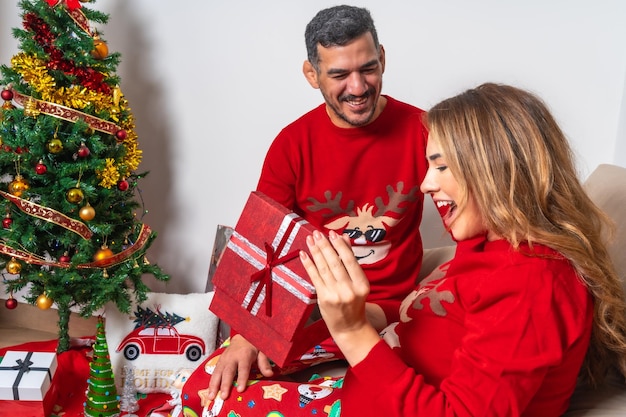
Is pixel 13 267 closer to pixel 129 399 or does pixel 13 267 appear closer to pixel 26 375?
pixel 26 375

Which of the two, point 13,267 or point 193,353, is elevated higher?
point 13,267

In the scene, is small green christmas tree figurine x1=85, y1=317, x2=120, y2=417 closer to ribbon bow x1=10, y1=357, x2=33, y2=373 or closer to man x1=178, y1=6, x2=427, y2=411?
ribbon bow x1=10, y1=357, x2=33, y2=373

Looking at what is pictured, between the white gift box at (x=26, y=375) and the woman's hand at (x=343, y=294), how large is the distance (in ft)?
4.59

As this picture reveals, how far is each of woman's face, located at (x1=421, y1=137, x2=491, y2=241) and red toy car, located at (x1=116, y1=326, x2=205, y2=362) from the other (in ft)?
4.65

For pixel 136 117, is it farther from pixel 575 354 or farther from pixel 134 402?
pixel 575 354

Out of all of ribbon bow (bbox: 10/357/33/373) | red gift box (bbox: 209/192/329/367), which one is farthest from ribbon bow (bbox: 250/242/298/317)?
ribbon bow (bbox: 10/357/33/373)

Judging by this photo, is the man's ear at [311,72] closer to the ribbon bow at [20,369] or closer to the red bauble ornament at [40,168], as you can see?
the red bauble ornament at [40,168]

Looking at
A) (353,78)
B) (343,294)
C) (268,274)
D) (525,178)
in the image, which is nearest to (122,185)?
(353,78)

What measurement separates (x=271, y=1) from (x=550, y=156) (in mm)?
1639

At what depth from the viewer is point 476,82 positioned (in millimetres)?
2508

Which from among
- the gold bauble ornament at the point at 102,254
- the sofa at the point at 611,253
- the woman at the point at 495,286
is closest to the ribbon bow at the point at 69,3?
the gold bauble ornament at the point at 102,254

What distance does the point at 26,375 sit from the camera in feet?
7.40

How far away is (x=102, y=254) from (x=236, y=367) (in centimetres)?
91

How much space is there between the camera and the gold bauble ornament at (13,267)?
2.29 metres
